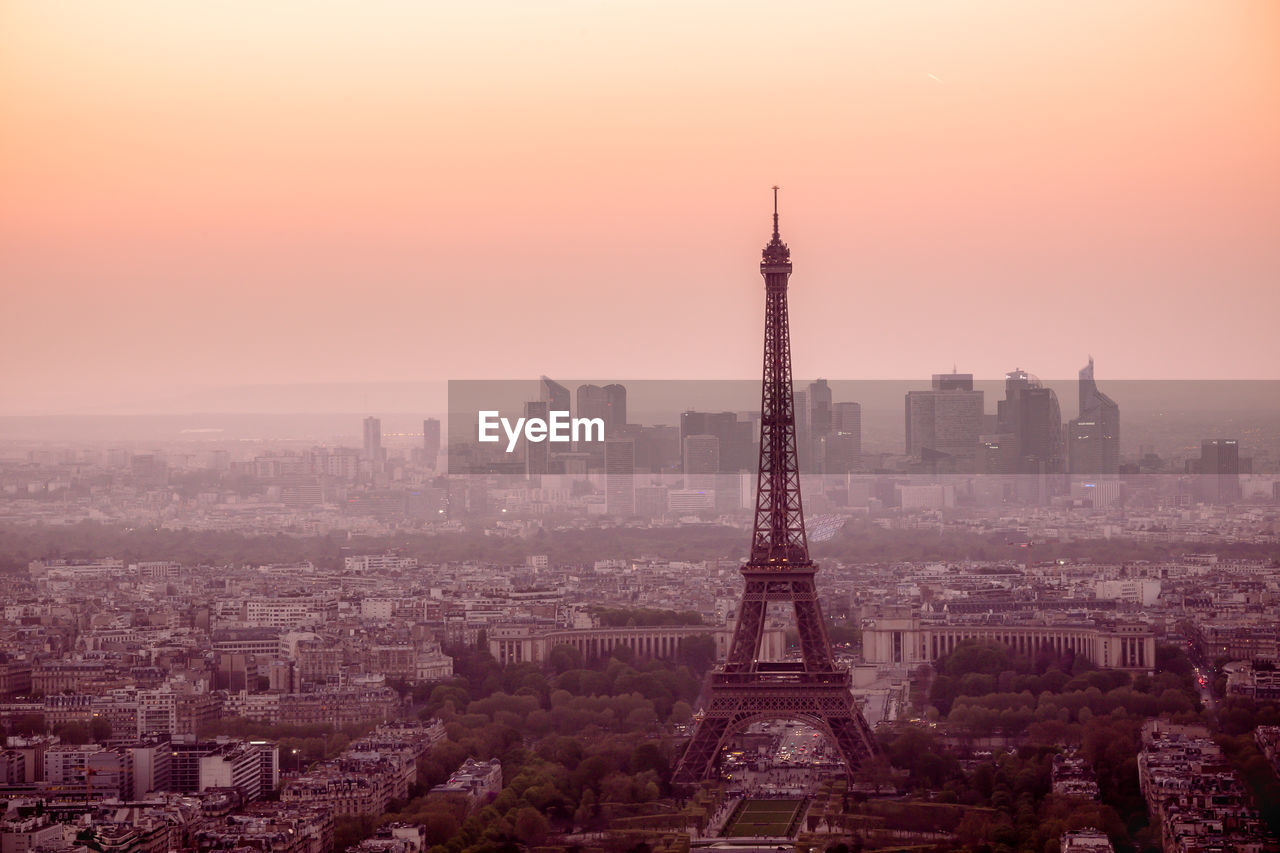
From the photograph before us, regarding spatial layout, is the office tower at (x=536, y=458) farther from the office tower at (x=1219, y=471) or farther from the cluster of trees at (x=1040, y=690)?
the cluster of trees at (x=1040, y=690)

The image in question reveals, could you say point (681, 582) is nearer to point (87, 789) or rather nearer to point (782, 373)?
point (782, 373)

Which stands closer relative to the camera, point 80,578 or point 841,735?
point 841,735

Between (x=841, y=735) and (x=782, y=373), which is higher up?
(x=782, y=373)

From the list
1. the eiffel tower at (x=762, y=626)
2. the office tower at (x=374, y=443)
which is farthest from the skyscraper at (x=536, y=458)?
the eiffel tower at (x=762, y=626)

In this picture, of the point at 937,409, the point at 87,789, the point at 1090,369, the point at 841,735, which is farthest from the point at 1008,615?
the point at 87,789

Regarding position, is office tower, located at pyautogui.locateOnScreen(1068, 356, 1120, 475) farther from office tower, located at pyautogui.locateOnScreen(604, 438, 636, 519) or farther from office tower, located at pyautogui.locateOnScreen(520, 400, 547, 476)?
office tower, located at pyautogui.locateOnScreen(520, 400, 547, 476)

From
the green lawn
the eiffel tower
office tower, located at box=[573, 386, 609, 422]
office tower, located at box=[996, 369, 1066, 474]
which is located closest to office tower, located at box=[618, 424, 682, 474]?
office tower, located at box=[573, 386, 609, 422]
